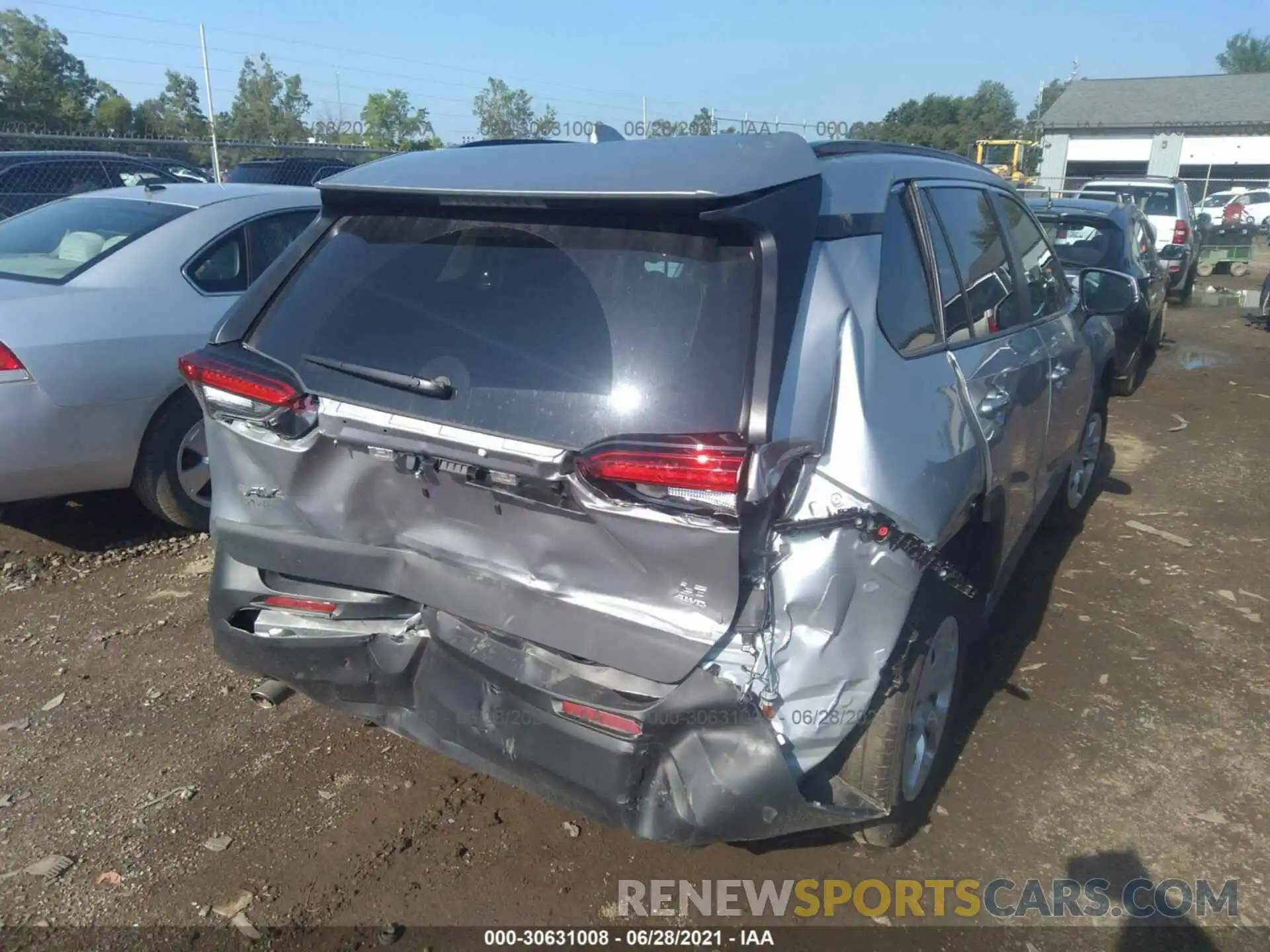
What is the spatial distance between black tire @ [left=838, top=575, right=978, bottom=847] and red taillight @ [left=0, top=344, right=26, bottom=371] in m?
3.73

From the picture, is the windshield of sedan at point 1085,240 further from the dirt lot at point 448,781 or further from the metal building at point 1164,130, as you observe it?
the metal building at point 1164,130

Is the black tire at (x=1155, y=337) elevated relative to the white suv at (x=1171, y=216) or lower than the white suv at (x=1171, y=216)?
lower

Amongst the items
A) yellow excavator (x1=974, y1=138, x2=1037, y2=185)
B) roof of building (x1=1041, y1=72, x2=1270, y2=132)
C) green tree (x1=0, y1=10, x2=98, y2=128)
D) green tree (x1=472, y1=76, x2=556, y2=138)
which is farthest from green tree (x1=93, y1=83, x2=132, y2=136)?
roof of building (x1=1041, y1=72, x2=1270, y2=132)

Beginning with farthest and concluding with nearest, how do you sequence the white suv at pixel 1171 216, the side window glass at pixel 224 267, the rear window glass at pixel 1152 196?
the rear window glass at pixel 1152 196, the white suv at pixel 1171 216, the side window glass at pixel 224 267

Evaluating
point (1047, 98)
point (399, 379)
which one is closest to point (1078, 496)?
point (399, 379)

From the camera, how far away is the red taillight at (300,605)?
262cm

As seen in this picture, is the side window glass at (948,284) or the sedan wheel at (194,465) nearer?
the side window glass at (948,284)

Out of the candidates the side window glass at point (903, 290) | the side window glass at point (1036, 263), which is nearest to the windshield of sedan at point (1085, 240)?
the side window glass at point (1036, 263)

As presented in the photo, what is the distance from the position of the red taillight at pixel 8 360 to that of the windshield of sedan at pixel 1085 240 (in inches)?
306

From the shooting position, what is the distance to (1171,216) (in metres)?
15.2

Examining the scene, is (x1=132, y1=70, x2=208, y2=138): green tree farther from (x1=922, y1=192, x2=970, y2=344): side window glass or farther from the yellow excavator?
(x1=922, y1=192, x2=970, y2=344): side window glass

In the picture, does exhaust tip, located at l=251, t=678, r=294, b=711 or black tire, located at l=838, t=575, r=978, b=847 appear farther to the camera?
exhaust tip, located at l=251, t=678, r=294, b=711

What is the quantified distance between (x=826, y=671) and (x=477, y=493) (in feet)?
3.02

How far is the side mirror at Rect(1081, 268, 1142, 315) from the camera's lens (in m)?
4.39
